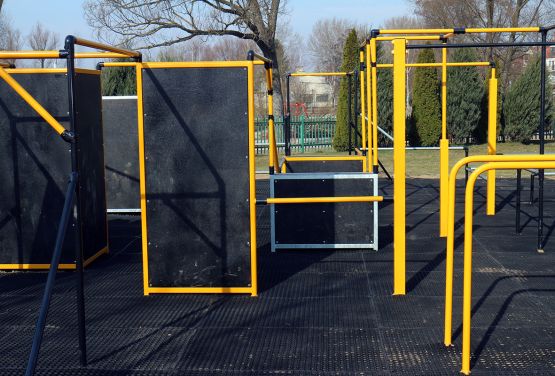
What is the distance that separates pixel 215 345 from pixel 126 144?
17.7 ft

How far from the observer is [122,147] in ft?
30.5

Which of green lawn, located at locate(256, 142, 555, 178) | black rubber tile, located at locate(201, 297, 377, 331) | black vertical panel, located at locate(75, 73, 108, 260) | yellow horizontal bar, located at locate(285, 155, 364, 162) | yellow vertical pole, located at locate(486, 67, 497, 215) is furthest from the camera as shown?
green lawn, located at locate(256, 142, 555, 178)

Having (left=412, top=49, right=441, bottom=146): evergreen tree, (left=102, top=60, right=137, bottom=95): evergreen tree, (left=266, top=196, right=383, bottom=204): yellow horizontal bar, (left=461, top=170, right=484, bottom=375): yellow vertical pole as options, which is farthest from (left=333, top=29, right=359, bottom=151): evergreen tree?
(left=461, top=170, right=484, bottom=375): yellow vertical pole

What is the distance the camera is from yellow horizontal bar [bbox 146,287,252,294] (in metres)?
5.55

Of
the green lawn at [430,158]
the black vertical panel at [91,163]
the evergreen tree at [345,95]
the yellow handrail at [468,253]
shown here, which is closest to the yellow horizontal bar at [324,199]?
the black vertical panel at [91,163]

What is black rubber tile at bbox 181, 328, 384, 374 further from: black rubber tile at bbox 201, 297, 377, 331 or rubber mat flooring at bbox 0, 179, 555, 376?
black rubber tile at bbox 201, 297, 377, 331

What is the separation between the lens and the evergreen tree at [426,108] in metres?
21.7

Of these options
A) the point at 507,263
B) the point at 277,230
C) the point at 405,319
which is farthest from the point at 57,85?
the point at 507,263

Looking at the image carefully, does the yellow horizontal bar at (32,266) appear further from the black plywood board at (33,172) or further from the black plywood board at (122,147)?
the black plywood board at (122,147)

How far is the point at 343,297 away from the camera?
17.9ft

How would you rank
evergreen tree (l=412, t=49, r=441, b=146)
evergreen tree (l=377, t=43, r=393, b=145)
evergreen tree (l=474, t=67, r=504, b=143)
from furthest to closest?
evergreen tree (l=474, t=67, r=504, b=143)
evergreen tree (l=377, t=43, r=393, b=145)
evergreen tree (l=412, t=49, r=441, b=146)

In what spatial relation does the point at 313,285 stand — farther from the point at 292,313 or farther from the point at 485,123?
the point at 485,123

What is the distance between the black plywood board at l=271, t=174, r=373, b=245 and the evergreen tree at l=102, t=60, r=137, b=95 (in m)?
12.3

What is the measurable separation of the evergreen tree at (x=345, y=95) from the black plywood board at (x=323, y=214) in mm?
12693
